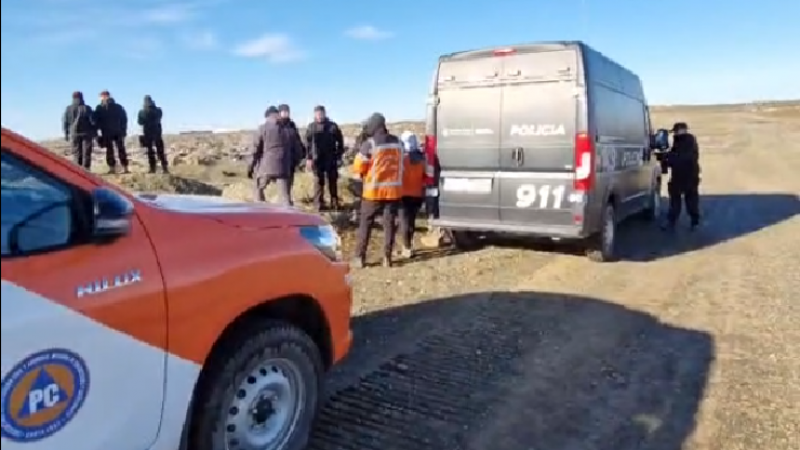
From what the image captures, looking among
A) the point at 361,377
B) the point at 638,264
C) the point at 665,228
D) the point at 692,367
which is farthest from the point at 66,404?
the point at 665,228

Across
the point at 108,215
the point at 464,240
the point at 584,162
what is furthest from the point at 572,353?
the point at 464,240

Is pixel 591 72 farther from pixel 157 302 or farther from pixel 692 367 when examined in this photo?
pixel 157 302

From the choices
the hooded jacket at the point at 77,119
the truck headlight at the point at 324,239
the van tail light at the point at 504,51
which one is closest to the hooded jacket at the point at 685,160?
the van tail light at the point at 504,51

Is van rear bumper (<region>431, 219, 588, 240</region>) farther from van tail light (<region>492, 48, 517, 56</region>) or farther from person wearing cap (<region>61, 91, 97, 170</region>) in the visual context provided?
person wearing cap (<region>61, 91, 97, 170</region>)

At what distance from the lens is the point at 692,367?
487cm

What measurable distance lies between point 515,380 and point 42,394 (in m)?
3.24

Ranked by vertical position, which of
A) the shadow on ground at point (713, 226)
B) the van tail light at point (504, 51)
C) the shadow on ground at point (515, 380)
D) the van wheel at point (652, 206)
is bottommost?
the shadow on ground at point (515, 380)

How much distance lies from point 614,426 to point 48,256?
3266 millimetres

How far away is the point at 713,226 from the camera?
11.5 metres

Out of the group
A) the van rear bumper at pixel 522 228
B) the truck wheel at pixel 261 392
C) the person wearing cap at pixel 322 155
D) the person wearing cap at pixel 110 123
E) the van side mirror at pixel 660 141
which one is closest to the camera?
the truck wheel at pixel 261 392

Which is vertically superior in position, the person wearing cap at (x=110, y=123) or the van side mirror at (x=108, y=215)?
the person wearing cap at (x=110, y=123)

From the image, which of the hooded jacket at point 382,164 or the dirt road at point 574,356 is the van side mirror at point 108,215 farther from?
the hooded jacket at point 382,164

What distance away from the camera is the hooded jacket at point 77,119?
1318cm

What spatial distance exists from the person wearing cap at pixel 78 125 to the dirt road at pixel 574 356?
8543 millimetres
